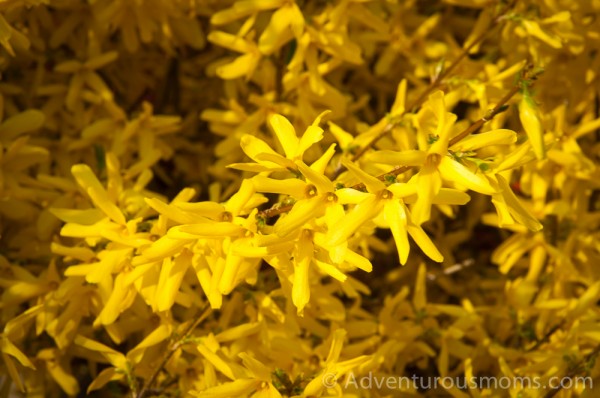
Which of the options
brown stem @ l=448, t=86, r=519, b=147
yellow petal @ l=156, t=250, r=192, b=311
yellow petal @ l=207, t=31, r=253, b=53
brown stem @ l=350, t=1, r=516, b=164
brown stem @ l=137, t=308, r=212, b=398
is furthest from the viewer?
yellow petal @ l=207, t=31, r=253, b=53

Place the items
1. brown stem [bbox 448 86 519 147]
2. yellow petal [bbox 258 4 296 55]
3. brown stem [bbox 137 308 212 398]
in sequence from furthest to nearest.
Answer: yellow petal [bbox 258 4 296 55]
brown stem [bbox 137 308 212 398]
brown stem [bbox 448 86 519 147]

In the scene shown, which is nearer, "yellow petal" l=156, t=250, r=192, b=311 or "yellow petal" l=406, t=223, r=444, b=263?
"yellow petal" l=406, t=223, r=444, b=263

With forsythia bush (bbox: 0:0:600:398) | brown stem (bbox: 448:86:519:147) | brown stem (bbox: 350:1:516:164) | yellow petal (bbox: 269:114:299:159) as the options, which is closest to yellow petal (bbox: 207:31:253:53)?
forsythia bush (bbox: 0:0:600:398)

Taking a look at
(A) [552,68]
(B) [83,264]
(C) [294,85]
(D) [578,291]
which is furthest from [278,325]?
(A) [552,68]

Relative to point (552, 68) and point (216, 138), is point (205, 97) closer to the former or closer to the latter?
point (216, 138)

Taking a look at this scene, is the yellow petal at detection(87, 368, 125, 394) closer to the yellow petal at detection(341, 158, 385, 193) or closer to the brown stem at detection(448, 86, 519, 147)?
the yellow petal at detection(341, 158, 385, 193)

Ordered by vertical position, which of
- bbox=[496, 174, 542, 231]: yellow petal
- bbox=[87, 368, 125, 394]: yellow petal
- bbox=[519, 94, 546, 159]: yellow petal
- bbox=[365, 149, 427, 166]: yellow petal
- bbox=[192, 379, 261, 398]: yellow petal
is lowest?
bbox=[87, 368, 125, 394]: yellow petal

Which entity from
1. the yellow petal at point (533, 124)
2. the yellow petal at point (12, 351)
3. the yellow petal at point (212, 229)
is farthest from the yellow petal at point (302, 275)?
the yellow petal at point (12, 351)
